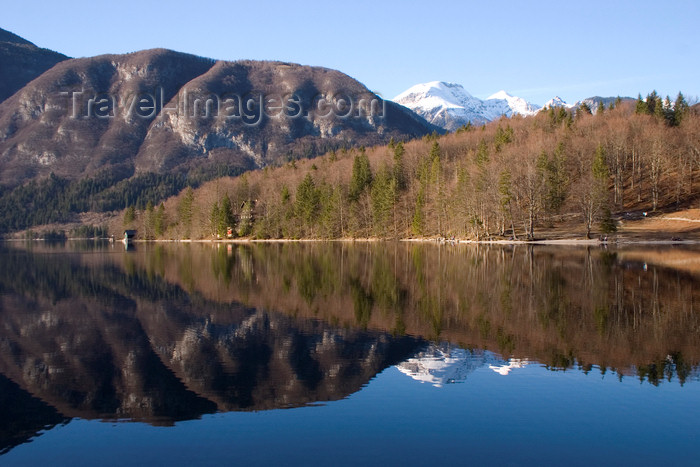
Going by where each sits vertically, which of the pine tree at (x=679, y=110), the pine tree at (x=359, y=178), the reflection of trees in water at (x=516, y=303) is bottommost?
the reflection of trees in water at (x=516, y=303)

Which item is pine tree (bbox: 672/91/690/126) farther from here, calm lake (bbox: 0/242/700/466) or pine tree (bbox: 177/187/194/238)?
pine tree (bbox: 177/187/194/238)

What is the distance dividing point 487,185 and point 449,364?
7980cm

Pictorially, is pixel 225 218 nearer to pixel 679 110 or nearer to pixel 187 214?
pixel 187 214

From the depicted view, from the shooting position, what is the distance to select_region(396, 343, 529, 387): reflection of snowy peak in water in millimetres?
16734

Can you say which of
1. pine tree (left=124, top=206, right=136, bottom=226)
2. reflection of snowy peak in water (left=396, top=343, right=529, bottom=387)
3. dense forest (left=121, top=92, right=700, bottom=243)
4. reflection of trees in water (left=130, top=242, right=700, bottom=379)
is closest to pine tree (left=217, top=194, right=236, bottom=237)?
dense forest (left=121, top=92, right=700, bottom=243)

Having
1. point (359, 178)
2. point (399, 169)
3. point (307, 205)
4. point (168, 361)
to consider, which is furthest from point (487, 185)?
point (168, 361)

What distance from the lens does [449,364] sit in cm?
1798

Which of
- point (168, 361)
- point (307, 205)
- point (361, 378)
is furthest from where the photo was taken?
point (307, 205)

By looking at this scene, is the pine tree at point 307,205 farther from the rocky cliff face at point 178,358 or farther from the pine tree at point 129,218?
the rocky cliff face at point 178,358

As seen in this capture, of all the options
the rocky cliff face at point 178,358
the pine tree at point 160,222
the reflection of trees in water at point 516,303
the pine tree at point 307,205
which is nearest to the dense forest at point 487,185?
the pine tree at point 307,205

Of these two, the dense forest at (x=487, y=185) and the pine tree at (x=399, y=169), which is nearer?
the dense forest at (x=487, y=185)

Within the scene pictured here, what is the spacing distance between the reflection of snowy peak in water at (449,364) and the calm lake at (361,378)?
0.09m

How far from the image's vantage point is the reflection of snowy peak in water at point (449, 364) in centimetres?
1673

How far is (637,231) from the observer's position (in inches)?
3536
